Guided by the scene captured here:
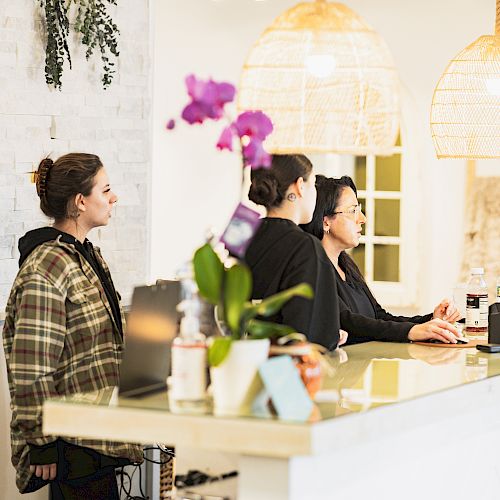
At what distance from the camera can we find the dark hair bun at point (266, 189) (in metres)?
3.31

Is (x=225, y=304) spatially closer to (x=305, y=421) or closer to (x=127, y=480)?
(x=305, y=421)

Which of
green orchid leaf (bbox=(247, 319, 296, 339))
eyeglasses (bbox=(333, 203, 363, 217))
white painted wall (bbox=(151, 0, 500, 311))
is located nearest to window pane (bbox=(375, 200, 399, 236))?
white painted wall (bbox=(151, 0, 500, 311))

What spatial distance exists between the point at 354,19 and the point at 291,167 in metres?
0.53

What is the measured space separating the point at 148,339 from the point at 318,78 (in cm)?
86

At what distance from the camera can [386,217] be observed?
8086mm

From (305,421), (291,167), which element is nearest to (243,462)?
(305,421)

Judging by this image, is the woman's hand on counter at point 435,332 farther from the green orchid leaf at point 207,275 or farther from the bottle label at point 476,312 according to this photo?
the green orchid leaf at point 207,275

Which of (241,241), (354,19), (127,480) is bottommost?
(127,480)

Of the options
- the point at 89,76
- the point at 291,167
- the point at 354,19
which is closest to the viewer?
the point at 354,19

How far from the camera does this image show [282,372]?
2.28 meters

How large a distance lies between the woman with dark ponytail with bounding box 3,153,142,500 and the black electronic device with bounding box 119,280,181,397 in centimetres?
79

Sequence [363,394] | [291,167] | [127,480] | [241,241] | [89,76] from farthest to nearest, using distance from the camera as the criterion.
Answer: [89,76] < [127,480] < [291,167] < [363,394] < [241,241]

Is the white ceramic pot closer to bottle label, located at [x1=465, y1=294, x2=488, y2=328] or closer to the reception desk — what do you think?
the reception desk

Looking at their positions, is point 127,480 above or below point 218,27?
below
